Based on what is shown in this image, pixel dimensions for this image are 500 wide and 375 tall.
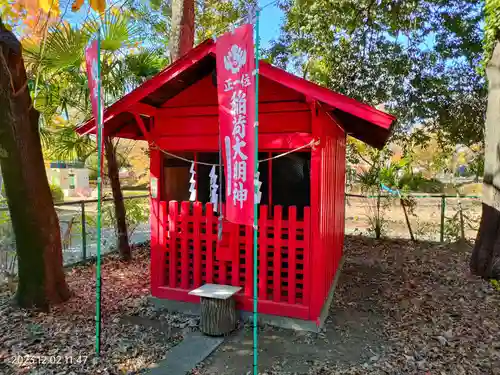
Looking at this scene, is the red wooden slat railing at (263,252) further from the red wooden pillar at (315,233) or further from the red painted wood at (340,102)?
the red painted wood at (340,102)

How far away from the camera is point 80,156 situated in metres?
7.42

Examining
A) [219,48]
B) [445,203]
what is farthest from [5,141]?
[445,203]

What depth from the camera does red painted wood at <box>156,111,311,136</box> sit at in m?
4.84

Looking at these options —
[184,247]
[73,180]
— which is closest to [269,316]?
[184,247]

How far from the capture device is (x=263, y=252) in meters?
5.04

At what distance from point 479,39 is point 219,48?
9.09 metres

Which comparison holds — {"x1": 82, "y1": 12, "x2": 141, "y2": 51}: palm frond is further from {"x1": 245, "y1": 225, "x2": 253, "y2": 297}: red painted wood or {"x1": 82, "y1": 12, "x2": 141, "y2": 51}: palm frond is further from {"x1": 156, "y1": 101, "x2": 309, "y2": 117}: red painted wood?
{"x1": 245, "y1": 225, "x2": 253, "y2": 297}: red painted wood

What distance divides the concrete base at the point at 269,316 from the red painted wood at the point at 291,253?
0.29 meters

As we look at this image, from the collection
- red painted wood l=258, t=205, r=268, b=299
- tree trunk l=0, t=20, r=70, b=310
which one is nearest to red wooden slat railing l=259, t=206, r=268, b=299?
red painted wood l=258, t=205, r=268, b=299

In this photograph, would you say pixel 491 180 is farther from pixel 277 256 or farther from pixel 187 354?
pixel 187 354

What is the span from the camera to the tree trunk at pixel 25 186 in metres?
4.81
